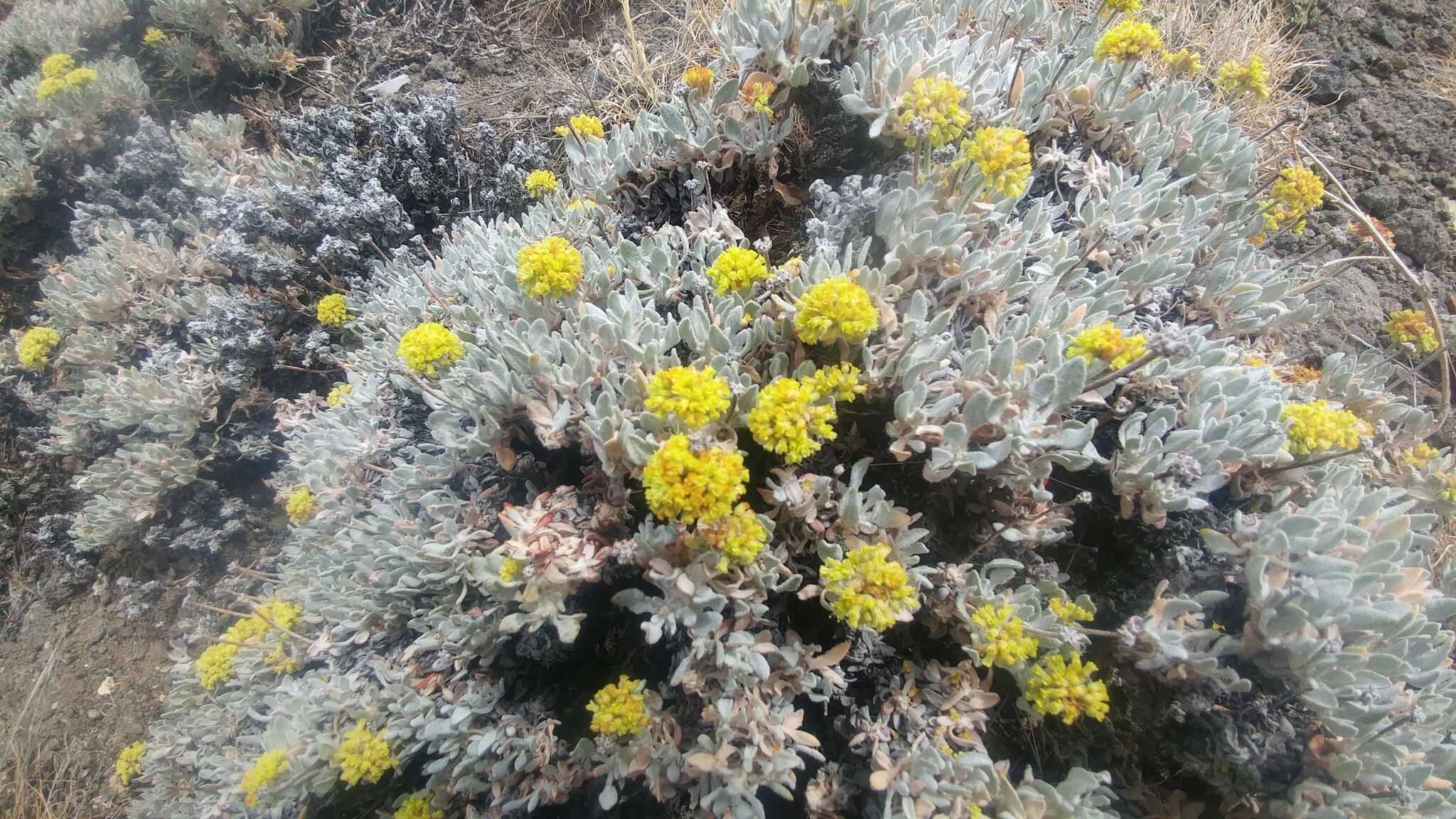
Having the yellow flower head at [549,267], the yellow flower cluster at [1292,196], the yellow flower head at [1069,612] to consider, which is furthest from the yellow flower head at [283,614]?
the yellow flower cluster at [1292,196]

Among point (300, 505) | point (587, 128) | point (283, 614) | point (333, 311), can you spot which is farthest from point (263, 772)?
point (587, 128)

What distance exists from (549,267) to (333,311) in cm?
224

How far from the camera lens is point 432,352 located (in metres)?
2.36

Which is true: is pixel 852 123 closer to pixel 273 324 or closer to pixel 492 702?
pixel 492 702

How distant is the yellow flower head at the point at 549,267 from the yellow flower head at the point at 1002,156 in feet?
4.87

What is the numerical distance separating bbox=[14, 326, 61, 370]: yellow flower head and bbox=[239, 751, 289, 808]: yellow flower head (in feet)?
11.6

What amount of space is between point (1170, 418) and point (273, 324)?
15.7 ft

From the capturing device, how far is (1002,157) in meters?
2.29

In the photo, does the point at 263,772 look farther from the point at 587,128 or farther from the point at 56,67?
the point at 56,67

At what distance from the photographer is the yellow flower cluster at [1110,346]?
6.77 feet

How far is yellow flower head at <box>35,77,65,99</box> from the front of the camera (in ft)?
14.6

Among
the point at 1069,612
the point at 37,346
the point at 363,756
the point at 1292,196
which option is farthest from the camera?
the point at 37,346

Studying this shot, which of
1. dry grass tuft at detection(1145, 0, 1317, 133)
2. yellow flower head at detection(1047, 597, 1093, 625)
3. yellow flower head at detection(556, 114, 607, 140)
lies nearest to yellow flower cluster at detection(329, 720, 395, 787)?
yellow flower head at detection(1047, 597, 1093, 625)

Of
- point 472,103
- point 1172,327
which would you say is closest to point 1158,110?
point 1172,327
